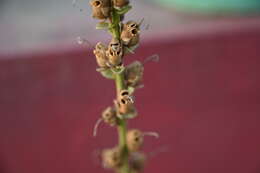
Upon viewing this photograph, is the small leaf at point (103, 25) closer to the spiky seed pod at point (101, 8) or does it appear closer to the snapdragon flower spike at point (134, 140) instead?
the spiky seed pod at point (101, 8)

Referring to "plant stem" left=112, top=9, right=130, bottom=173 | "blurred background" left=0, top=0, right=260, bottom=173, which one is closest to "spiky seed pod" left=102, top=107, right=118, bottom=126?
"plant stem" left=112, top=9, right=130, bottom=173

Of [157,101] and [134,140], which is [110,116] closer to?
[134,140]

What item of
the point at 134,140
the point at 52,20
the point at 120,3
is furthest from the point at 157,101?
the point at 120,3

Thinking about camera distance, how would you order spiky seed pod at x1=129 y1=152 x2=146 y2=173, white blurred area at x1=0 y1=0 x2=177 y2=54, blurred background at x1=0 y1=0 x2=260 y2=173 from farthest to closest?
white blurred area at x1=0 y1=0 x2=177 y2=54, blurred background at x1=0 y1=0 x2=260 y2=173, spiky seed pod at x1=129 y1=152 x2=146 y2=173

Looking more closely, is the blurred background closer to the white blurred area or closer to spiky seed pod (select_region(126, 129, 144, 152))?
the white blurred area

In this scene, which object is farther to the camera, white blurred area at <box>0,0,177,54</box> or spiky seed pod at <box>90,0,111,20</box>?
white blurred area at <box>0,0,177,54</box>

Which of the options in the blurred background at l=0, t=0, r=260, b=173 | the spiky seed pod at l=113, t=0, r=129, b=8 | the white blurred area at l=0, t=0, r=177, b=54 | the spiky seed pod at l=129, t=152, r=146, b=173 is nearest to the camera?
the spiky seed pod at l=113, t=0, r=129, b=8

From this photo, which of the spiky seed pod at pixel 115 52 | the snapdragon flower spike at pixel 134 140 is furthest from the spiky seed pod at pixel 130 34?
the snapdragon flower spike at pixel 134 140
